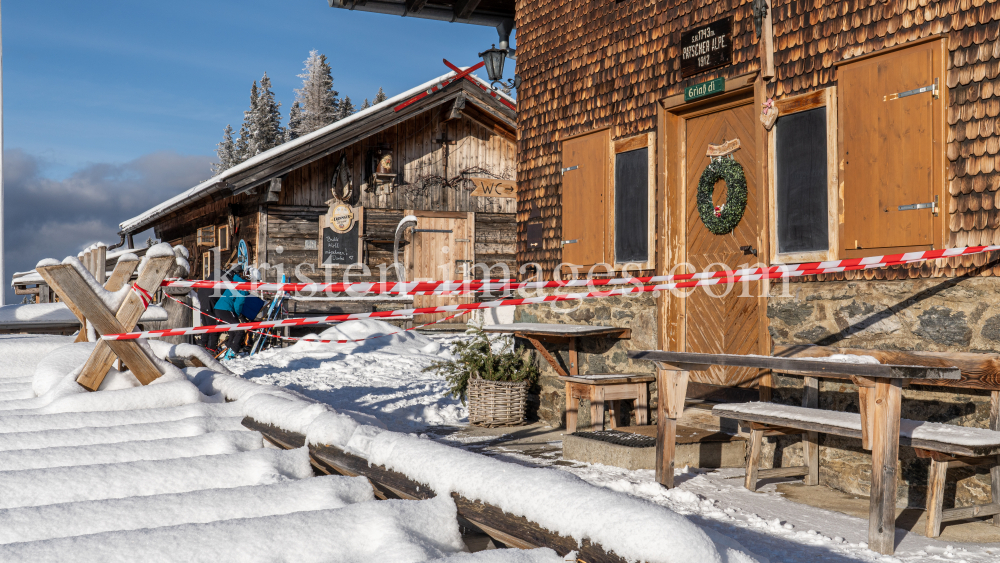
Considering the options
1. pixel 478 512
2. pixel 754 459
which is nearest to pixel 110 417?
pixel 478 512

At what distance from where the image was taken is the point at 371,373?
11.1 meters

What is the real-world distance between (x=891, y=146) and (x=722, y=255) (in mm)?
1862

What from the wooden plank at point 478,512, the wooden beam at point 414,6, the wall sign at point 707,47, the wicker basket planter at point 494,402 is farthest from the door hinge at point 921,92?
the wooden beam at point 414,6

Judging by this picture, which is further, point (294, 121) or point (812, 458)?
point (294, 121)

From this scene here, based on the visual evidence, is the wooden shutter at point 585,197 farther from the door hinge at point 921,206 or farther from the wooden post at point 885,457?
the wooden post at point 885,457

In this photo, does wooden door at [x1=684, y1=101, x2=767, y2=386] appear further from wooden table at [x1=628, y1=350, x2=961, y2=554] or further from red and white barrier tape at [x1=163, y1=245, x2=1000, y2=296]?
wooden table at [x1=628, y1=350, x2=961, y2=554]

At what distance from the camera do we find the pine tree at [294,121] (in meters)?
41.5

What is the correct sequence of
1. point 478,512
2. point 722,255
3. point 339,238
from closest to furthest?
point 478,512, point 722,255, point 339,238

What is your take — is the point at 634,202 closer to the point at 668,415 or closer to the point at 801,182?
the point at 801,182

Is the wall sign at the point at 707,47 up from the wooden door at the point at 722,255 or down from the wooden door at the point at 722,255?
up

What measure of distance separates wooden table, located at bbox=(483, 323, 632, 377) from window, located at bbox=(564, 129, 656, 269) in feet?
2.32

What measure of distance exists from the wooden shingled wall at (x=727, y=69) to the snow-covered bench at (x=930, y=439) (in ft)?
3.84

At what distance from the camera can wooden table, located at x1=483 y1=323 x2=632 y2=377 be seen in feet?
24.7

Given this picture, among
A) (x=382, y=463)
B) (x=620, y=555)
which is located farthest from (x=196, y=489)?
(x=620, y=555)
